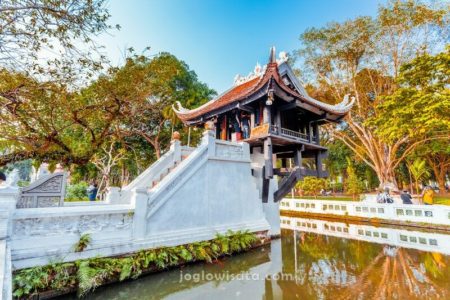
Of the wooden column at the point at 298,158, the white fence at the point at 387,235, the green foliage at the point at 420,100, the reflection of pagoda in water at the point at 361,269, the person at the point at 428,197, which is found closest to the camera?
the reflection of pagoda in water at the point at 361,269

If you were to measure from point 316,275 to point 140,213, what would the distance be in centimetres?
435

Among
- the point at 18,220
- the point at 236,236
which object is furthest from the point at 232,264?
the point at 18,220

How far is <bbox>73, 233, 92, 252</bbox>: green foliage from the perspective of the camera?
4461 mm

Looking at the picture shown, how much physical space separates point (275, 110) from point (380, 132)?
7830 mm

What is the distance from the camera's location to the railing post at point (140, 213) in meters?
5.25

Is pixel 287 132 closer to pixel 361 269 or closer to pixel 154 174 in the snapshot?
pixel 361 269

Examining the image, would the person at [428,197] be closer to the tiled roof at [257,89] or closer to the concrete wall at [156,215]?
the tiled roof at [257,89]

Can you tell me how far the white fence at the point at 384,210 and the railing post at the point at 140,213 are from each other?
11.6 m

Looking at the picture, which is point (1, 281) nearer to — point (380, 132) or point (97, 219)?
point (97, 219)

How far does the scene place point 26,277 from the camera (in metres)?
3.80

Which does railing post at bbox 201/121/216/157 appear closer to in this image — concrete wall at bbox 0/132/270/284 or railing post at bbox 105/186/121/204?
concrete wall at bbox 0/132/270/284

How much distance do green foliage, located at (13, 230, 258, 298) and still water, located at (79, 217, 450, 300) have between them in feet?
0.75

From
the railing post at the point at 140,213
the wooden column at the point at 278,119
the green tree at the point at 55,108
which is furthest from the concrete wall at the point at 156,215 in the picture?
the green tree at the point at 55,108

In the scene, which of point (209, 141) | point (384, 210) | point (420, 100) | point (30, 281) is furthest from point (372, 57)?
point (30, 281)
